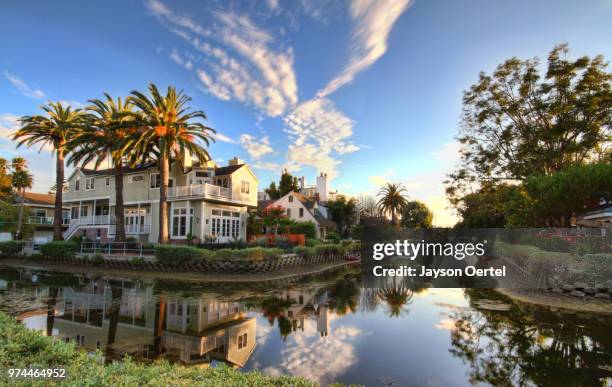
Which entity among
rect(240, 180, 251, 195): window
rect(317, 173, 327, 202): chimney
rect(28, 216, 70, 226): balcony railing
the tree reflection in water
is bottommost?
the tree reflection in water

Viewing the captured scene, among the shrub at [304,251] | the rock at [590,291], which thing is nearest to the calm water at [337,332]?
the rock at [590,291]

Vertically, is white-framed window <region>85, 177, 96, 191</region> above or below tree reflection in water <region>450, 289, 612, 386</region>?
above

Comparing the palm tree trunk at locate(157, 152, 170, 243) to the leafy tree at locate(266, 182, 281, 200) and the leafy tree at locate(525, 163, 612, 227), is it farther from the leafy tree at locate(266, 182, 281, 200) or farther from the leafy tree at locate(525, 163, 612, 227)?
the leafy tree at locate(266, 182, 281, 200)

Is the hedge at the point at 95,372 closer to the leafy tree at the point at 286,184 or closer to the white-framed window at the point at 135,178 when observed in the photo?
the white-framed window at the point at 135,178

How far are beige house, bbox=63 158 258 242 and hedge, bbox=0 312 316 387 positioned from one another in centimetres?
2519

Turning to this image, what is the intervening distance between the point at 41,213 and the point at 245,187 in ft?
128

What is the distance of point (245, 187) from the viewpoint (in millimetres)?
36562

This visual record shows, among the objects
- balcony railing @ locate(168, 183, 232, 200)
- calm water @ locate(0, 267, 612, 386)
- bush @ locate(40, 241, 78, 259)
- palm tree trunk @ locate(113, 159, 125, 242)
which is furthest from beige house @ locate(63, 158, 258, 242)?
calm water @ locate(0, 267, 612, 386)

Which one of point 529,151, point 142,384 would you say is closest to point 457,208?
point 529,151

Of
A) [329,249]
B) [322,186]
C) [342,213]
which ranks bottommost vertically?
[329,249]

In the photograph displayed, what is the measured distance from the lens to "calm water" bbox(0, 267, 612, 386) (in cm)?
756

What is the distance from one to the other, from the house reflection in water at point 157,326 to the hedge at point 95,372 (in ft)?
6.58

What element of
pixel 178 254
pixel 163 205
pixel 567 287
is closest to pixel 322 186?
pixel 163 205

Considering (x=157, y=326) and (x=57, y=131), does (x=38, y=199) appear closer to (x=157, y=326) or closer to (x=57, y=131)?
(x=57, y=131)
